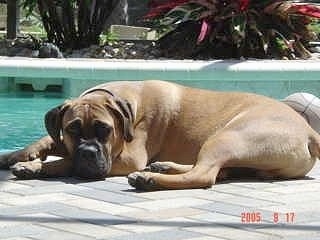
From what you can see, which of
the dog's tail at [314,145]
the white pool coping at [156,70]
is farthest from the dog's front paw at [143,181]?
the white pool coping at [156,70]

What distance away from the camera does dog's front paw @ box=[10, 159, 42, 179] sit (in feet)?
19.2

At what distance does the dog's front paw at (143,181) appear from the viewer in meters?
5.47

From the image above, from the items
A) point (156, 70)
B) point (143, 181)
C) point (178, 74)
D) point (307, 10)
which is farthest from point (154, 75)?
point (143, 181)

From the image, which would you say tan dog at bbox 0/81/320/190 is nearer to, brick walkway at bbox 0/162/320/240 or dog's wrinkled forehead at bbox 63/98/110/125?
dog's wrinkled forehead at bbox 63/98/110/125

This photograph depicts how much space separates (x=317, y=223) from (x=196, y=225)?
0.62 meters

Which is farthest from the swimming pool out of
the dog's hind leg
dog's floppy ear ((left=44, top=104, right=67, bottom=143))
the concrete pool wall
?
the dog's hind leg

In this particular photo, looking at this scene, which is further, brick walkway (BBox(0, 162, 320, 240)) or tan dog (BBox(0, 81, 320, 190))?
tan dog (BBox(0, 81, 320, 190))

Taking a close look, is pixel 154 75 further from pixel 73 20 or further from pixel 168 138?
pixel 168 138

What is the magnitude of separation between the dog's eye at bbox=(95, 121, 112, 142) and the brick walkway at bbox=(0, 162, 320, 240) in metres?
0.29

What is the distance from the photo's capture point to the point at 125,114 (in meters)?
5.85
